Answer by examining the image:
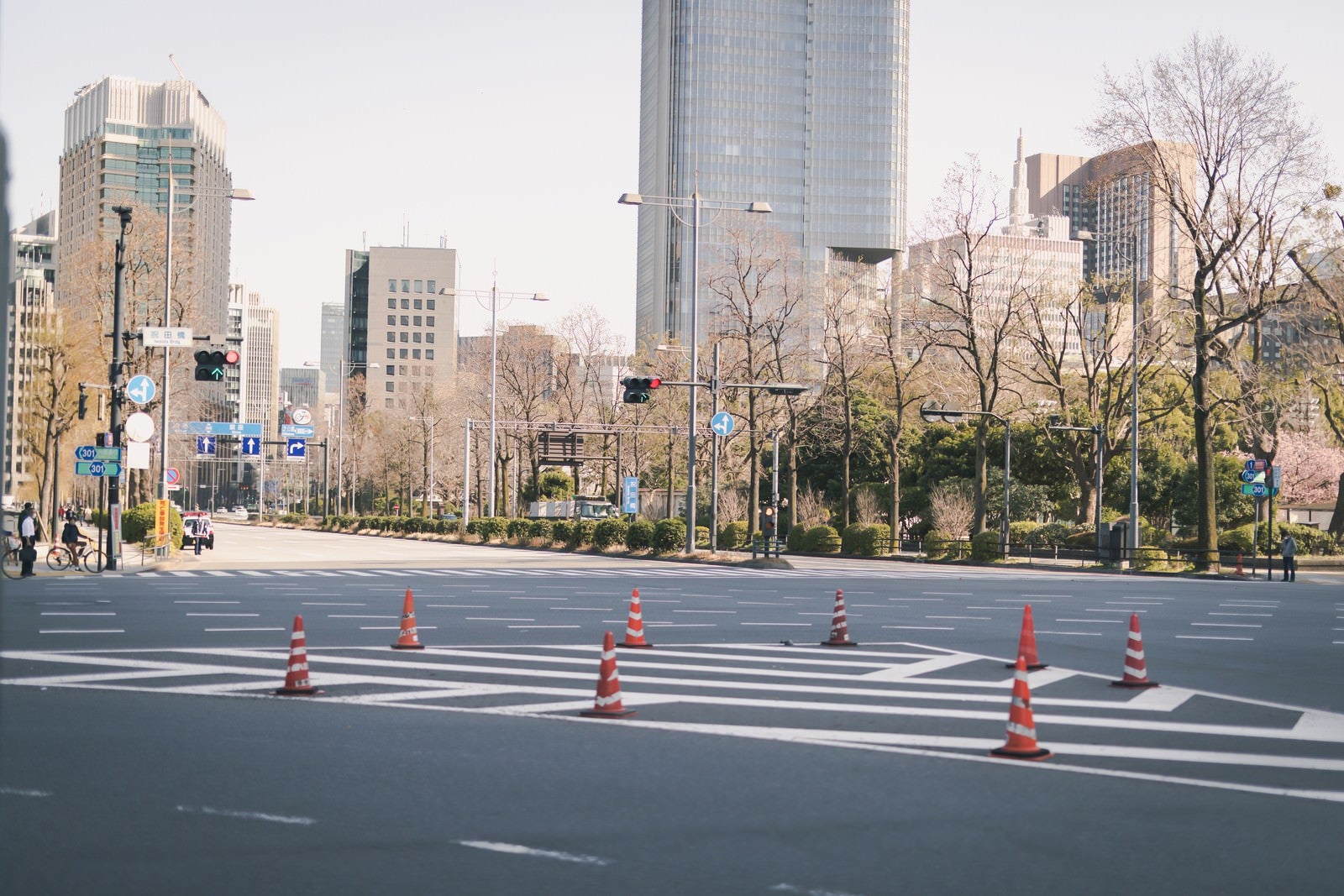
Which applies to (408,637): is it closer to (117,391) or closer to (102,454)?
(102,454)

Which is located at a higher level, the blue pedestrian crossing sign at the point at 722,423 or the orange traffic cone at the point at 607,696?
the blue pedestrian crossing sign at the point at 722,423

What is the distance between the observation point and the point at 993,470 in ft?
228

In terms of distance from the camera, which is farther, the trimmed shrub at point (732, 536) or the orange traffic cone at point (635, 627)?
the trimmed shrub at point (732, 536)

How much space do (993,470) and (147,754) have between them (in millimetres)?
63613

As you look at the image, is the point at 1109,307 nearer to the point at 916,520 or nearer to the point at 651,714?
the point at 916,520

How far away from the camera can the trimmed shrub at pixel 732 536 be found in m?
60.6

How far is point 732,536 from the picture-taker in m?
61.7

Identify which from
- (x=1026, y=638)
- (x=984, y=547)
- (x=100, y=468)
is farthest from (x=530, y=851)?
(x=984, y=547)

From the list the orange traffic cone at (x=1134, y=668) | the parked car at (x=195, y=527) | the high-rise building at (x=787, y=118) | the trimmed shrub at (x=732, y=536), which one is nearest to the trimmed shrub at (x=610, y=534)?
the trimmed shrub at (x=732, y=536)

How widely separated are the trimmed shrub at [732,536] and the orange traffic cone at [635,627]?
43.2 m

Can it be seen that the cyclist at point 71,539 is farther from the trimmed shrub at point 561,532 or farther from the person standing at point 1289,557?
the person standing at point 1289,557

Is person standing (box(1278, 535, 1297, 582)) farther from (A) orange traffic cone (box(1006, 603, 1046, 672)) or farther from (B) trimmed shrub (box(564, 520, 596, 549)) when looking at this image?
(A) orange traffic cone (box(1006, 603, 1046, 672))

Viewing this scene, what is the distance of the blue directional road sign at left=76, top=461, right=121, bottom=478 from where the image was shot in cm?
3444

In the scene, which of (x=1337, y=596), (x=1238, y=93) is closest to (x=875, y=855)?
(x=1337, y=596)
